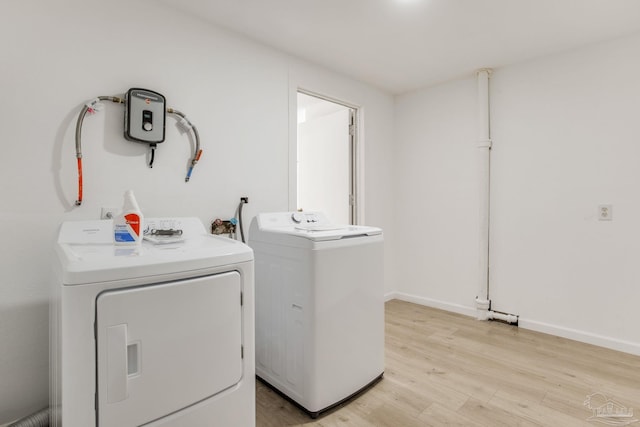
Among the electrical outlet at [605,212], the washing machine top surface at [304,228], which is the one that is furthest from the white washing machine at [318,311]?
the electrical outlet at [605,212]

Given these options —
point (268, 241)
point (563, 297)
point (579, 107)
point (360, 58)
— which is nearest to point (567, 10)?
point (579, 107)

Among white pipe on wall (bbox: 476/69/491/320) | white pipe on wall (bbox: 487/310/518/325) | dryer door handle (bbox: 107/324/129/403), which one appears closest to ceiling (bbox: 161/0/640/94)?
white pipe on wall (bbox: 476/69/491/320)

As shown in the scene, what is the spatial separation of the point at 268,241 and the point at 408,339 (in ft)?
4.88

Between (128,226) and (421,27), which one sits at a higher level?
(421,27)

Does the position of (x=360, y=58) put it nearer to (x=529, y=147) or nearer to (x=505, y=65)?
(x=505, y=65)

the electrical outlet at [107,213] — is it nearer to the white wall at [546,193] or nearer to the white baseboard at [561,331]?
the white wall at [546,193]

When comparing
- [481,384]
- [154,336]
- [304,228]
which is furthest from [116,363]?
[481,384]

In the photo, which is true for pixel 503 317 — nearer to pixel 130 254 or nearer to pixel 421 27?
pixel 421 27

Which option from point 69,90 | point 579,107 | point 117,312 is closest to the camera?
point 117,312

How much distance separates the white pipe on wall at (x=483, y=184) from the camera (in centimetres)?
292

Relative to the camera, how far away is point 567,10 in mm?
1998

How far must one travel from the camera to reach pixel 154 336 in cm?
103

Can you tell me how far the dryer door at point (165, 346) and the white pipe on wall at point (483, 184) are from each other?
2498mm

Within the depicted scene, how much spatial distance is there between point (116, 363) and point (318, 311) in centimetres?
89
